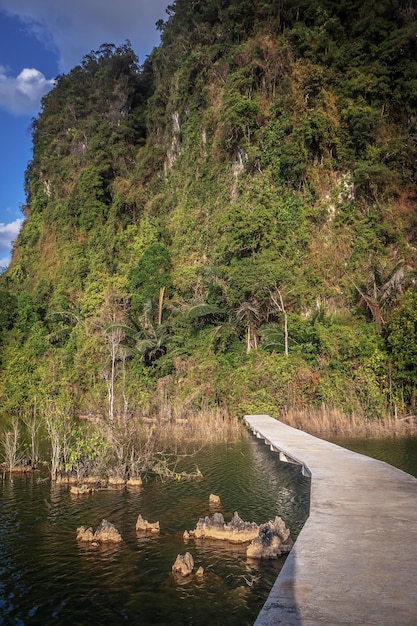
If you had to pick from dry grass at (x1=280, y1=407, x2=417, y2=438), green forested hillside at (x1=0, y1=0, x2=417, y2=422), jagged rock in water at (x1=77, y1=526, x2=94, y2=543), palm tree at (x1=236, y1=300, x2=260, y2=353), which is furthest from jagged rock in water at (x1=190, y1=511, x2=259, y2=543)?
palm tree at (x1=236, y1=300, x2=260, y2=353)

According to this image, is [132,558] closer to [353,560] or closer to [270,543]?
[270,543]

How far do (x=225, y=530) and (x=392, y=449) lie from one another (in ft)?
23.2

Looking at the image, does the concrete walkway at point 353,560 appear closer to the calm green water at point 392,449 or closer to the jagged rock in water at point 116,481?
the calm green water at point 392,449

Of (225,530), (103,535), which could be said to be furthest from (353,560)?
(103,535)

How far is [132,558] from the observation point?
19.5ft

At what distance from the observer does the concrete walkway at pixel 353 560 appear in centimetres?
309

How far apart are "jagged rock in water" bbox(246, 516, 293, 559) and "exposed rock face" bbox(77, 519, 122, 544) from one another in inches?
66.2

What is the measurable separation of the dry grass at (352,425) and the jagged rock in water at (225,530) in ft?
28.0

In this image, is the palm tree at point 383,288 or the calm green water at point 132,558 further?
the palm tree at point 383,288

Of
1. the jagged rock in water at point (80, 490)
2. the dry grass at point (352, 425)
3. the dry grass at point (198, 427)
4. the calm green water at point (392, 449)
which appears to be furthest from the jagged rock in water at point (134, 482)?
the dry grass at point (352, 425)

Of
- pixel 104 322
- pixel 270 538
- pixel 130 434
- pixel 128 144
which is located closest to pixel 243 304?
pixel 104 322

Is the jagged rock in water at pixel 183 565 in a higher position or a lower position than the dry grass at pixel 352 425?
lower

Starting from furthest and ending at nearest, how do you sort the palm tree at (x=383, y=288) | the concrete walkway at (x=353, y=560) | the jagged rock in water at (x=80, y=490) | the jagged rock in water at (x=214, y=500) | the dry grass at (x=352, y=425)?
the palm tree at (x=383, y=288), the dry grass at (x=352, y=425), the jagged rock in water at (x=80, y=490), the jagged rock in water at (x=214, y=500), the concrete walkway at (x=353, y=560)

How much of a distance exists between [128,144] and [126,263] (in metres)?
11.3
